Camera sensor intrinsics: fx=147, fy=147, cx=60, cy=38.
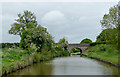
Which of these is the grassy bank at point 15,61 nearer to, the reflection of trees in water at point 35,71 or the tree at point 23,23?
the reflection of trees in water at point 35,71

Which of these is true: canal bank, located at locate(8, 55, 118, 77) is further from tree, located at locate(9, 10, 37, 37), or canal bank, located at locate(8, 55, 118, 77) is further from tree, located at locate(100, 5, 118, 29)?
tree, located at locate(9, 10, 37, 37)

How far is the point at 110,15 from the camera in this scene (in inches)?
723

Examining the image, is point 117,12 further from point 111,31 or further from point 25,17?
point 25,17

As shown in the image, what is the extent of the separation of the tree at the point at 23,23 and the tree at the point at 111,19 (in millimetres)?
30536

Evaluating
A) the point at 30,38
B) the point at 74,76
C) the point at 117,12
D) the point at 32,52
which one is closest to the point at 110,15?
the point at 117,12

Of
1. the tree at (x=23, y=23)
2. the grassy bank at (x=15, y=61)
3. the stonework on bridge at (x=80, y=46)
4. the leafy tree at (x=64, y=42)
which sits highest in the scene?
the tree at (x=23, y=23)

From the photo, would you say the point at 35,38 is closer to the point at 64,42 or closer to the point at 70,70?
the point at 70,70

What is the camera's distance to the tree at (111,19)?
58.2 ft

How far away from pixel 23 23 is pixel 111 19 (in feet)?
114

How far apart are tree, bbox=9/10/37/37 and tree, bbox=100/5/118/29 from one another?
3054 cm

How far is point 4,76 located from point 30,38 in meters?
17.1

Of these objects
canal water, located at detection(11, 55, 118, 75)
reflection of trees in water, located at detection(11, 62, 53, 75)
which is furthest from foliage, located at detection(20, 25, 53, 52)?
reflection of trees in water, located at detection(11, 62, 53, 75)

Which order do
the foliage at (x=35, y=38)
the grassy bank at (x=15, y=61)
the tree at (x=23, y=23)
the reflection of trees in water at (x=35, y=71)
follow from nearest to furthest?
the grassy bank at (x=15, y=61) < the reflection of trees in water at (x=35, y=71) < the foliage at (x=35, y=38) < the tree at (x=23, y=23)

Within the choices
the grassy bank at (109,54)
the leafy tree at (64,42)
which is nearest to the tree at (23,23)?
the leafy tree at (64,42)
